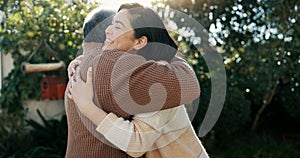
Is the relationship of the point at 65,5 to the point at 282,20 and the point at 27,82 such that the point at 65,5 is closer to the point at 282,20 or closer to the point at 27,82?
the point at 27,82

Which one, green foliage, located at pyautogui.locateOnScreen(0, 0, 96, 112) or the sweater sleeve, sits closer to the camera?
the sweater sleeve

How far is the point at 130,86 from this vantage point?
51.1 inches

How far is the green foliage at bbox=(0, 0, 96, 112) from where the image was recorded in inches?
146

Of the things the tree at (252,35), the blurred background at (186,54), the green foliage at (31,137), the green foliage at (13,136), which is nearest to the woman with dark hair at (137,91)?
the blurred background at (186,54)

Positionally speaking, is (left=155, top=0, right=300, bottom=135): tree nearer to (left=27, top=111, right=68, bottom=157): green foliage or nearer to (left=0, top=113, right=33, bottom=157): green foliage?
(left=27, top=111, right=68, bottom=157): green foliage

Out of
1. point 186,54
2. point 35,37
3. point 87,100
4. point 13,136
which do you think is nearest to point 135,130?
point 87,100

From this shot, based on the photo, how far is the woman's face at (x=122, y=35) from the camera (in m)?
1.38

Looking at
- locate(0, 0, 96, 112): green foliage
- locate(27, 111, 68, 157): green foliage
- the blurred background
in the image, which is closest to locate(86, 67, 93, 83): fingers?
the blurred background

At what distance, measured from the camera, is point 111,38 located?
1386 mm

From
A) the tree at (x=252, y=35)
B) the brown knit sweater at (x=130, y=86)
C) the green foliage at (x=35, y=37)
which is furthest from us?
the tree at (x=252, y=35)

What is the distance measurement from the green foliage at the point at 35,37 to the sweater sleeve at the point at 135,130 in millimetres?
2377

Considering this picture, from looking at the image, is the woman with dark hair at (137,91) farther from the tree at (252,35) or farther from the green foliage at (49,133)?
the green foliage at (49,133)

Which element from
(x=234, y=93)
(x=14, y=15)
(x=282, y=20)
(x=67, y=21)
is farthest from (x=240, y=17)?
(x=14, y=15)

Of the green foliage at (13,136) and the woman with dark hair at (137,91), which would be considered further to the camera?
the green foliage at (13,136)
